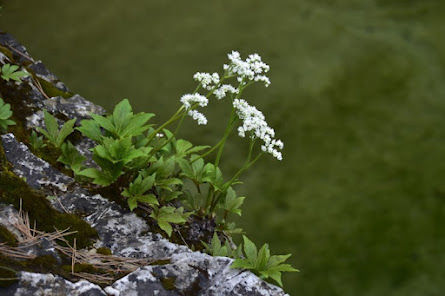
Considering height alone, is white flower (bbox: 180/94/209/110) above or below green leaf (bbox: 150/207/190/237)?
above

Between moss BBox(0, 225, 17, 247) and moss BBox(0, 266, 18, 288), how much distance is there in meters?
0.15

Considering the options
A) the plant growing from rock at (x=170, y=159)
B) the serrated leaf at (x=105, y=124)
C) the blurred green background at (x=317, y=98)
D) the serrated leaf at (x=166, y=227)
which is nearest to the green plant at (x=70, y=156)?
the plant growing from rock at (x=170, y=159)

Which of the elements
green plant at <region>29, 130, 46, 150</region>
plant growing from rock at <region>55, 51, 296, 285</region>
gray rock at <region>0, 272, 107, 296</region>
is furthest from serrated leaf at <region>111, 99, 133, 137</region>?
gray rock at <region>0, 272, 107, 296</region>

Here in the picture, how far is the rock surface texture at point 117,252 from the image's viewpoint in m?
1.22

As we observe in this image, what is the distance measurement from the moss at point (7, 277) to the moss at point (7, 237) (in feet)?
0.51

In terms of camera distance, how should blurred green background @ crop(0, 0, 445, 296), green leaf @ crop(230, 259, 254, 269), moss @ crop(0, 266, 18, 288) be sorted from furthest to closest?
blurred green background @ crop(0, 0, 445, 296)
green leaf @ crop(230, 259, 254, 269)
moss @ crop(0, 266, 18, 288)

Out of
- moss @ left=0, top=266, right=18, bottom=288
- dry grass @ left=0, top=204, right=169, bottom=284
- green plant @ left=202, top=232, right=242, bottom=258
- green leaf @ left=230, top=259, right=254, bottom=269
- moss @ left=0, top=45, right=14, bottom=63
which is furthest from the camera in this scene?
moss @ left=0, top=45, right=14, bottom=63

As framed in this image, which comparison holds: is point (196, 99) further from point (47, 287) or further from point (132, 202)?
point (47, 287)

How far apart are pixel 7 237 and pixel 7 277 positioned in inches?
7.4

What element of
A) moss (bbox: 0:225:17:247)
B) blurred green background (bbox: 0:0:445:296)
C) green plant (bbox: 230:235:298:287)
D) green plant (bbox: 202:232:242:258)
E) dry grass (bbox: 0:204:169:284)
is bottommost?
moss (bbox: 0:225:17:247)

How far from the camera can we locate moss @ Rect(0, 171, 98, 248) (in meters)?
1.45

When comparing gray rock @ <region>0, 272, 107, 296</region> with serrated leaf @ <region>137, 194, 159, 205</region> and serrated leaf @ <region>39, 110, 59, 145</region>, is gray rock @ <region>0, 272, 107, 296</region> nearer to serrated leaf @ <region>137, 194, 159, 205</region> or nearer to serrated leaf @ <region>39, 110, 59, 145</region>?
serrated leaf @ <region>137, 194, 159, 205</region>

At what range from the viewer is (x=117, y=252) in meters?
1.48

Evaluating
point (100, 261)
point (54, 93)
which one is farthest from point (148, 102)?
point (100, 261)
